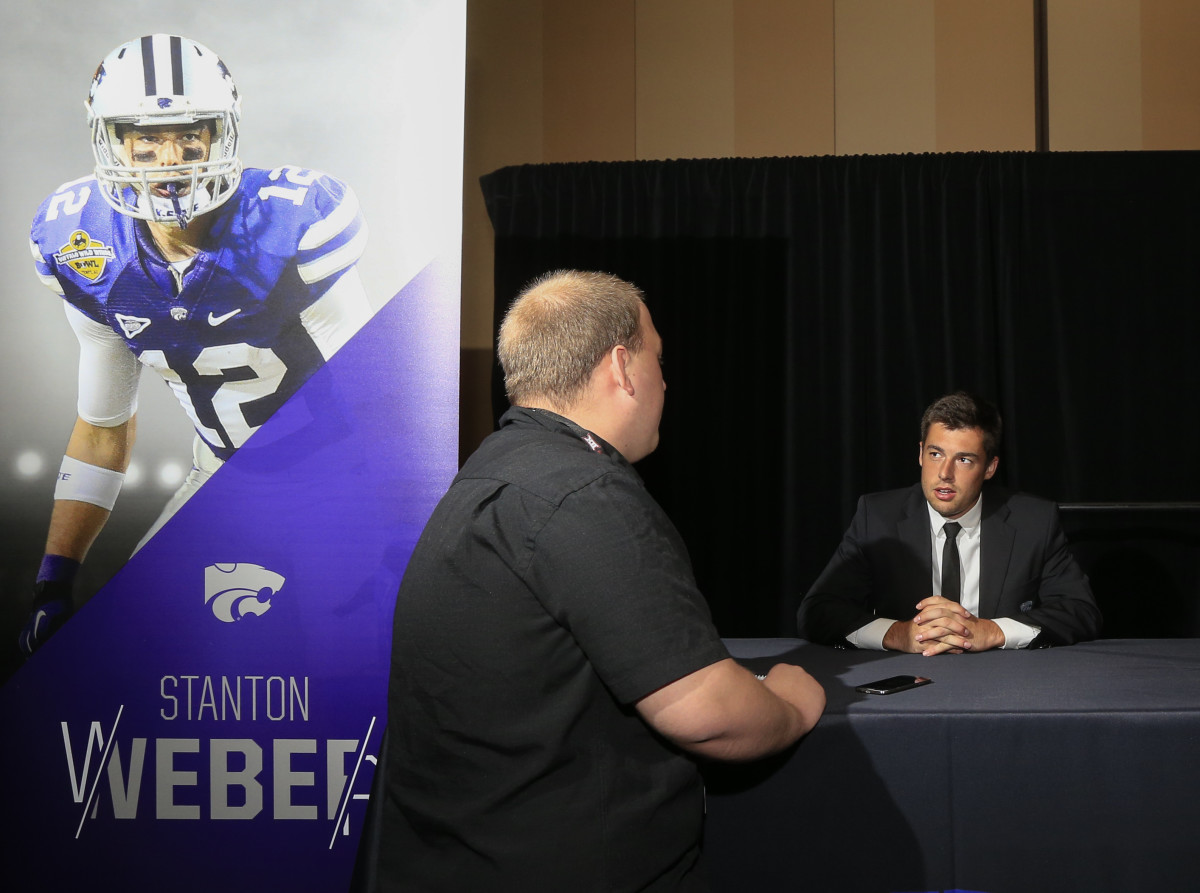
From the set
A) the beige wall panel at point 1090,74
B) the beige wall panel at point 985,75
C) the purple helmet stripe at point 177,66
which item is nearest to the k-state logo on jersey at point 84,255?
the purple helmet stripe at point 177,66

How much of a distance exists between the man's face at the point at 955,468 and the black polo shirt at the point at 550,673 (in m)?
1.53

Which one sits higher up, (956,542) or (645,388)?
(645,388)

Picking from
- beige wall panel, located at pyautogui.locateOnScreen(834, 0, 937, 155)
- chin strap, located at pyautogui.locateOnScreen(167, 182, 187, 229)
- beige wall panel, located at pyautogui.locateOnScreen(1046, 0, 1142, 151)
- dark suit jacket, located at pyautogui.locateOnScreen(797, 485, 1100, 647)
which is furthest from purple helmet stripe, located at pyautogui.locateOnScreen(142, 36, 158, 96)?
beige wall panel, located at pyautogui.locateOnScreen(1046, 0, 1142, 151)

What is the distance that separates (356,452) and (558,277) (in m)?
1.05

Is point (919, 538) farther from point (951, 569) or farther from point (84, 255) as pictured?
point (84, 255)

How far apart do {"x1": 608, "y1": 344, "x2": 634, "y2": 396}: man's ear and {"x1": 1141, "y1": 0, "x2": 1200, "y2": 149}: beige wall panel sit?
149 inches

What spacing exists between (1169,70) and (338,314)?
12.1 feet

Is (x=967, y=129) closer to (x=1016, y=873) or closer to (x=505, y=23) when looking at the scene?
(x=505, y=23)

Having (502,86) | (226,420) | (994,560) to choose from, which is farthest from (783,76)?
(226,420)

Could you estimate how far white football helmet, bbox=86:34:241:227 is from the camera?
2.04 m

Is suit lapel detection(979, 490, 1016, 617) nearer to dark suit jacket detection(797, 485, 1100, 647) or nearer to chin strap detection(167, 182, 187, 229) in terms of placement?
dark suit jacket detection(797, 485, 1100, 647)

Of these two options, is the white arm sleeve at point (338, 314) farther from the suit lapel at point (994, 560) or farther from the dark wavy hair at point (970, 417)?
the suit lapel at point (994, 560)

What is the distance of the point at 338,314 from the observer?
6.77ft

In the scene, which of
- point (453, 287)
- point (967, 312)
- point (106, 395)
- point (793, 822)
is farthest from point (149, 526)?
point (967, 312)
